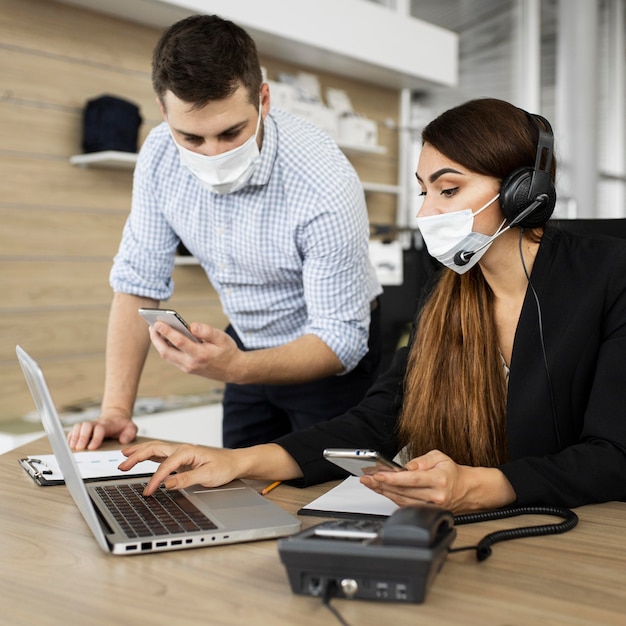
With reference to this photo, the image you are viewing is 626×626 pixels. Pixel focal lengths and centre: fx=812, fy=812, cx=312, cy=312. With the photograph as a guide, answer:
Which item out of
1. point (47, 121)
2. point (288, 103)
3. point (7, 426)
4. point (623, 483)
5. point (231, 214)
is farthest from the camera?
point (288, 103)

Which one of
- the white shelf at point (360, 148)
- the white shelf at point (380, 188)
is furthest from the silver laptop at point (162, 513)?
the white shelf at point (380, 188)

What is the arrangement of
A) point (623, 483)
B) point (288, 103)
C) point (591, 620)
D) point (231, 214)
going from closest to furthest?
point (591, 620)
point (623, 483)
point (231, 214)
point (288, 103)

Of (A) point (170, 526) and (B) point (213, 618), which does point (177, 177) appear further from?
(B) point (213, 618)

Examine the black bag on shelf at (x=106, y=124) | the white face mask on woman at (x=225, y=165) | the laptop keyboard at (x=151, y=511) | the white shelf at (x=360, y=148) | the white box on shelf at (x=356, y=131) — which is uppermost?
the white box on shelf at (x=356, y=131)

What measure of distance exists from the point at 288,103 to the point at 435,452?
300 centimetres

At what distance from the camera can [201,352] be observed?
1.37 metres

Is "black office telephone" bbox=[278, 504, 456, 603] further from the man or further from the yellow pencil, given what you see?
the man

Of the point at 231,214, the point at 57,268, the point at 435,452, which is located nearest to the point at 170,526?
the point at 435,452

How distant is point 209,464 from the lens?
3.69 feet

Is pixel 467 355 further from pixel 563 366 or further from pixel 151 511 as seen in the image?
pixel 151 511

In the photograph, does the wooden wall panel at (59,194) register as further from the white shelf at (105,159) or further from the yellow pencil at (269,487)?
the yellow pencil at (269,487)

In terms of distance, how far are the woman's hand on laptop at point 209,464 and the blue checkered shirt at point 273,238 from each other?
0.53 meters

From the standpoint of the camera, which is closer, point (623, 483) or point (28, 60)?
point (623, 483)

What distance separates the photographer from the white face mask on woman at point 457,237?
1.31 metres
